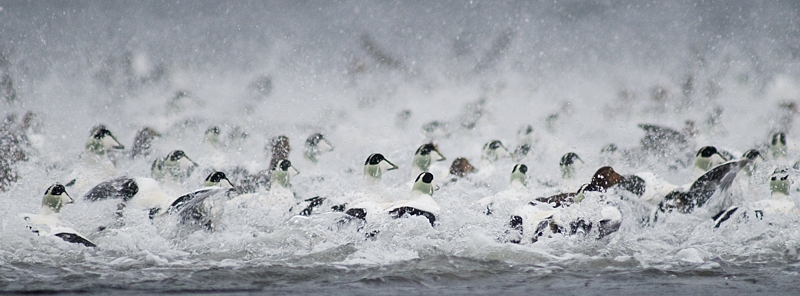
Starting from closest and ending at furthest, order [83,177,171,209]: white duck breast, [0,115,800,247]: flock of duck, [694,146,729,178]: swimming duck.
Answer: [0,115,800,247]: flock of duck
[83,177,171,209]: white duck breast
[694,146,729,178]: swimming duck

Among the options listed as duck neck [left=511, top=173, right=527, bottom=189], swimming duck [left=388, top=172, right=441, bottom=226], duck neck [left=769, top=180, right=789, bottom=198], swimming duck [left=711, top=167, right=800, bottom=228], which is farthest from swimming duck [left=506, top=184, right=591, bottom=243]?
duck neck [left=769, top=180, right=789, bottom=198]

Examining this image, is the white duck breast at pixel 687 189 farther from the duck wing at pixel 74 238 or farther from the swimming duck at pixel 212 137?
the swimming duck at pixel 212 137

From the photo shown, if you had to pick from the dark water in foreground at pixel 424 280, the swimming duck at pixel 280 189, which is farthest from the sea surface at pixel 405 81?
the dark water in foreground at pixel 424 280

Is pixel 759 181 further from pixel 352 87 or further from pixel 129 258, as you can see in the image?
pixel 352 87

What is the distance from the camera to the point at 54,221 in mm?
5441

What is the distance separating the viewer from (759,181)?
24.1 ft

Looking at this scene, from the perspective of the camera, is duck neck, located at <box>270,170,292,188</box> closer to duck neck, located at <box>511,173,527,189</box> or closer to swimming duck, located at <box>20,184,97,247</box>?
swimming duck, located at <box>20,184,97,247</box>

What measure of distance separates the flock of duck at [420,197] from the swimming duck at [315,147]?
1.15 meters

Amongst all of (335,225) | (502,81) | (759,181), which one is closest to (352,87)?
(502,81)

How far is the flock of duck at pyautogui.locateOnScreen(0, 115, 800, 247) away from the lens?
535 centimetres

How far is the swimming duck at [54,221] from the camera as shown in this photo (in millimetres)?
5047

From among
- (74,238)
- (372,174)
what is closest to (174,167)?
(372,174)

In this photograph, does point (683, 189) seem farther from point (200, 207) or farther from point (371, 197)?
point (200, 207)

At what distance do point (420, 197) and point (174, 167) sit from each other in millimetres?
2370
